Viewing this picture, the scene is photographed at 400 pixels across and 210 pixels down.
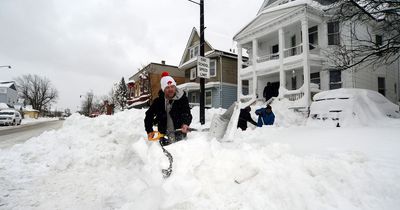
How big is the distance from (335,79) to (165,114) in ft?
44.1

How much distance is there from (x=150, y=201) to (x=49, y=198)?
71.1 inches

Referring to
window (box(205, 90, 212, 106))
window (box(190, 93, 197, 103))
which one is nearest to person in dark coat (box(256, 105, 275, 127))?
window (box(205, 90, 212, 106))

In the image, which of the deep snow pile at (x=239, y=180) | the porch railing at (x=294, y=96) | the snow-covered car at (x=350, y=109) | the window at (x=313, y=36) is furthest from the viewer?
the window at (x=313, y=36)

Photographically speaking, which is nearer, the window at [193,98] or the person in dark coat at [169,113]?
the person in dark coat at [169,113]

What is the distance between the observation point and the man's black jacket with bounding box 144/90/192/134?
12.9 feet

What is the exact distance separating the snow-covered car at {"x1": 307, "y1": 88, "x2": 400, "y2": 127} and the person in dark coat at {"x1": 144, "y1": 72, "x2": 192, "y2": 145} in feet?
15.8

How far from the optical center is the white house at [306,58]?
13.2 metres

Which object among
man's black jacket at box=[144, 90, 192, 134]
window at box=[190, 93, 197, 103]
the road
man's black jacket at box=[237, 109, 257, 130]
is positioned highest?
window at box=[190, 93, 197, 103]

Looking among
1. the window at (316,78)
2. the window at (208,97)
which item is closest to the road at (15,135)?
the window at (208,97)

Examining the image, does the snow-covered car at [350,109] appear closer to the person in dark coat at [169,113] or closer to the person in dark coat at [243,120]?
the person in dark coat at [243,120]

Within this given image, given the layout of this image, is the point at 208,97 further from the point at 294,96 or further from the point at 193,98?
the point at 294,96

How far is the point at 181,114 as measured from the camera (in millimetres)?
3975

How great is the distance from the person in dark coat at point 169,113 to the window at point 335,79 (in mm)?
12925

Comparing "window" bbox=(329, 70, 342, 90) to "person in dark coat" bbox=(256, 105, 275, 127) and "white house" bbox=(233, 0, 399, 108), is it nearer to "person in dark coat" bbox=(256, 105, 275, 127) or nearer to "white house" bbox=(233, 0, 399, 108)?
"white house" bbox=(233, 0, 399, 108)
